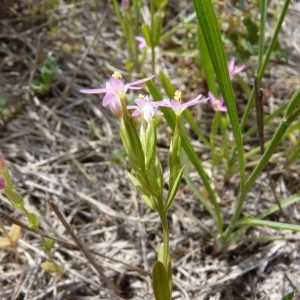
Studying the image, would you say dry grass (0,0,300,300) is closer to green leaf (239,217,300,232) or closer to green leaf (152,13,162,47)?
green leaf (239,217,300,232)

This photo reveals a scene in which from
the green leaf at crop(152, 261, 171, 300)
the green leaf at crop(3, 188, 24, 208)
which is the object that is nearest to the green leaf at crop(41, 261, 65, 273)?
the green leaf at crop(3, 188, 24, 208)

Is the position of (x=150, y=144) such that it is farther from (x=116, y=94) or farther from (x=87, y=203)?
(x=87, y=203)

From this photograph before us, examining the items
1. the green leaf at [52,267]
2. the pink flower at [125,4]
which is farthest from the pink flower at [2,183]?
the pink flower at [125,4]

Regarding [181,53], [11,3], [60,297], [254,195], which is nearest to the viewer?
[60,297]

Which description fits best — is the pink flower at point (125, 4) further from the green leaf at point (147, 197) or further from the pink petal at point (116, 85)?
the green leaf at point (147, 197)

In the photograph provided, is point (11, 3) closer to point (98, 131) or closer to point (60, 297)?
point (98, 131)

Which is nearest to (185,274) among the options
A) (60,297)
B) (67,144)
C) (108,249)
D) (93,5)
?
(108,249)

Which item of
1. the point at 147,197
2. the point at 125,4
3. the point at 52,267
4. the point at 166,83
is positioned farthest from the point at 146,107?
the point at 125,4
